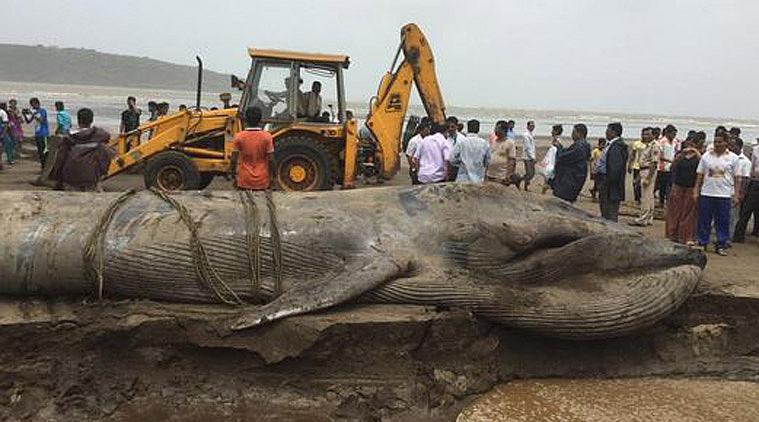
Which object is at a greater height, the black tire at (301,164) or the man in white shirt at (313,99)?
the man in white shirt at (313,99)

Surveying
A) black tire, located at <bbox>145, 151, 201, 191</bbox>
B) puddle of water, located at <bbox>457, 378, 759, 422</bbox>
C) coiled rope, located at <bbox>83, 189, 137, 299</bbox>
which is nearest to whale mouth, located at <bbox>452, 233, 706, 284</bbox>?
puddle of water, located at <bbox>457, 378, 759, 422</bbox>

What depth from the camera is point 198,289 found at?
17.0 ft

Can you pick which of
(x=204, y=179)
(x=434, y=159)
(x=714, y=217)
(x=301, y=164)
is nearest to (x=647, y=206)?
(x=714, y=217)

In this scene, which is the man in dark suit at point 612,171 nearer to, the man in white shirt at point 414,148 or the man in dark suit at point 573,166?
the man in dark suit at point 573,166

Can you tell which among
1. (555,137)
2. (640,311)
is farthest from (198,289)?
(555,137)

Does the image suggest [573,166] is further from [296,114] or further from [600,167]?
[296,114]

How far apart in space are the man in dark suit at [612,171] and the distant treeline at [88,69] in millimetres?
121264

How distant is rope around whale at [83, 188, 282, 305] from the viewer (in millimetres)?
5062

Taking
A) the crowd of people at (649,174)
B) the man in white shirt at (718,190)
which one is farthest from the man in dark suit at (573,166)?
the man in white shirt at (718,190)

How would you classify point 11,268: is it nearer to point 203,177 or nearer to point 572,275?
point 572,275

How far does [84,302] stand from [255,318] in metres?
1.38

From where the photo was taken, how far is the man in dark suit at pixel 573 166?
31.5 ft

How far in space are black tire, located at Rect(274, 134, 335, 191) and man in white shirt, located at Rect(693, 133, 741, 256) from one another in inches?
245

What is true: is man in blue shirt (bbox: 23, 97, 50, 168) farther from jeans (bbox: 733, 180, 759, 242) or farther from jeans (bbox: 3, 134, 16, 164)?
jeans (bbox: 733, 180, 759, 242)
